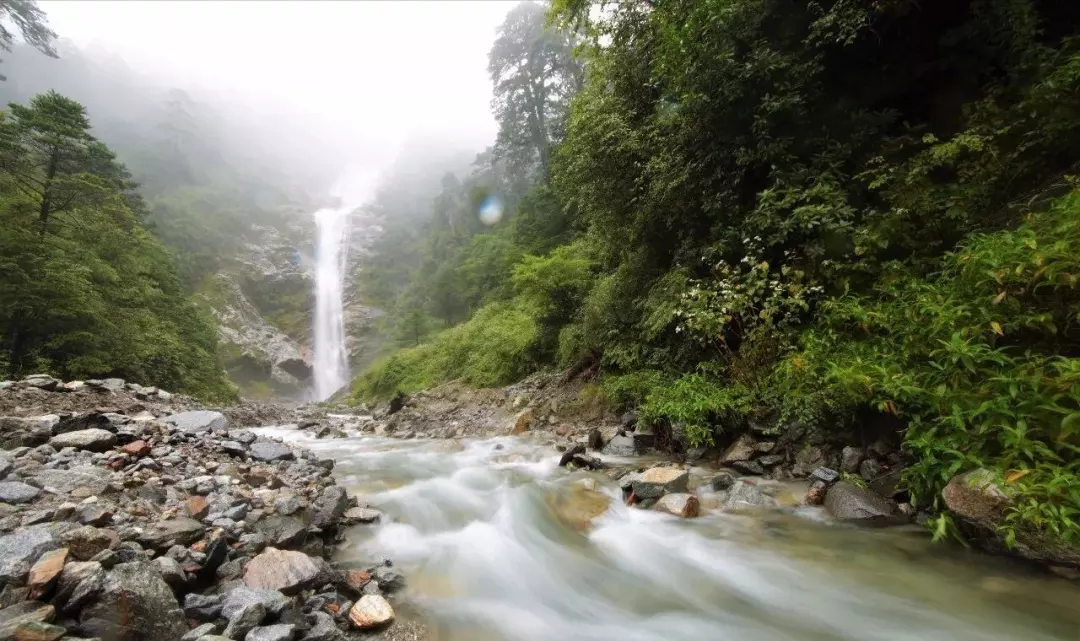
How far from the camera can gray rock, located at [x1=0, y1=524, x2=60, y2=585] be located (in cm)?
229

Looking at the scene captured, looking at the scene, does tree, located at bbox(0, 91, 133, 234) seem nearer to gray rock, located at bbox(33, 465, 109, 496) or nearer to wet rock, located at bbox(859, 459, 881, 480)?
gray rock, located at bbox(33, 465, 109, 496)

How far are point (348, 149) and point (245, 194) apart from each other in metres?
64.0

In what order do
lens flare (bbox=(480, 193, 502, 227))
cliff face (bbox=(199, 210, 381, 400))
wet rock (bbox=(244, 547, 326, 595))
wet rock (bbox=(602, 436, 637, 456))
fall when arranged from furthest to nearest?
lens flare (bbox=(480, 193, 502, 227)) → cliff face (bbox=(199, 210, 381, 400)) → wet rock (bbox=(602, 436, 637, 456)) → wet rock (bbox=(244, 547, 326, 595))

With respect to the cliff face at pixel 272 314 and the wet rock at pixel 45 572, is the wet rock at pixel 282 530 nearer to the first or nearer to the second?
the wet rock at pixel 45 572

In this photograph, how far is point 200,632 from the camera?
226 cm

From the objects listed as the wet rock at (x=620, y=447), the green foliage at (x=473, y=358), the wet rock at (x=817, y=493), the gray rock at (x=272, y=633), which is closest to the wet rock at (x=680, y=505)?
the wet rock at (x=817, y=493)

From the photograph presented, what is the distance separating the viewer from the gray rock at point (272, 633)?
2.29 m

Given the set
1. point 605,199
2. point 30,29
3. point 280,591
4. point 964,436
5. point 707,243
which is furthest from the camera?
point 30,29

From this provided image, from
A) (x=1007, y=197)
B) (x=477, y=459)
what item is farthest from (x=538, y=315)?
(x=1007, y=197)

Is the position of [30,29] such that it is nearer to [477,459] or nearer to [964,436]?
[477,459]

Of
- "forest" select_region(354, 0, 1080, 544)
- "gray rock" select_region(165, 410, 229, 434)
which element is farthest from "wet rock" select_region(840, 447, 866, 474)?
"gray rock" select_region(165, 410, 229, 434)

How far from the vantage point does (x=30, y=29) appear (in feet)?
60.1

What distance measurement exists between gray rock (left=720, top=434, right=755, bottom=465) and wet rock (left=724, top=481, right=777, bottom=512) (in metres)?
0.48

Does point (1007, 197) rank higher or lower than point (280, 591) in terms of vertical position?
higher
